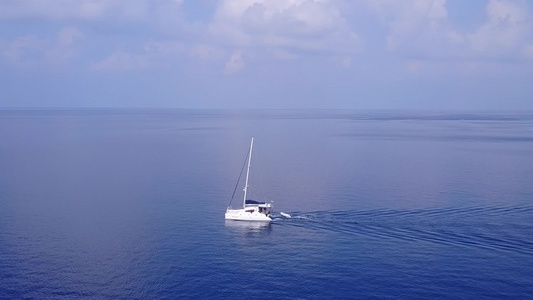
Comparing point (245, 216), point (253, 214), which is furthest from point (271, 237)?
point (245, 216)

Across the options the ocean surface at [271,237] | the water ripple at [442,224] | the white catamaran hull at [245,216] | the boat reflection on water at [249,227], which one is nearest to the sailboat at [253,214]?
the white catamaran hull at [245,216]

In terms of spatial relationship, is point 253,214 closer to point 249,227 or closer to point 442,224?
point 249,227

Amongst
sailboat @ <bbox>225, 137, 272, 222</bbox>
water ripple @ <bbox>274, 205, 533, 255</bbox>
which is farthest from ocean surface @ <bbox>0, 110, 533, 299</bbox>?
sailboat @ <bbox>225, 137, 272, 222</bbox>

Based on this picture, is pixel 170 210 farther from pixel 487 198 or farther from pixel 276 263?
pixel 487 198

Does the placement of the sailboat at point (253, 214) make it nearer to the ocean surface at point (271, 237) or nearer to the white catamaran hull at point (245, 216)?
the white catamaran hull at point (245, 216)

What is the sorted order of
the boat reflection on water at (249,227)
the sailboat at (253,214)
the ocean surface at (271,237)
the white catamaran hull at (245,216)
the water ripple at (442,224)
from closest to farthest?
the ocean surface at (271,237)
the water ripple at (442,224)
the boat reflection on water at (249,227)
the white catamaran hull at (245,216)
the sailboat at (253,214)
